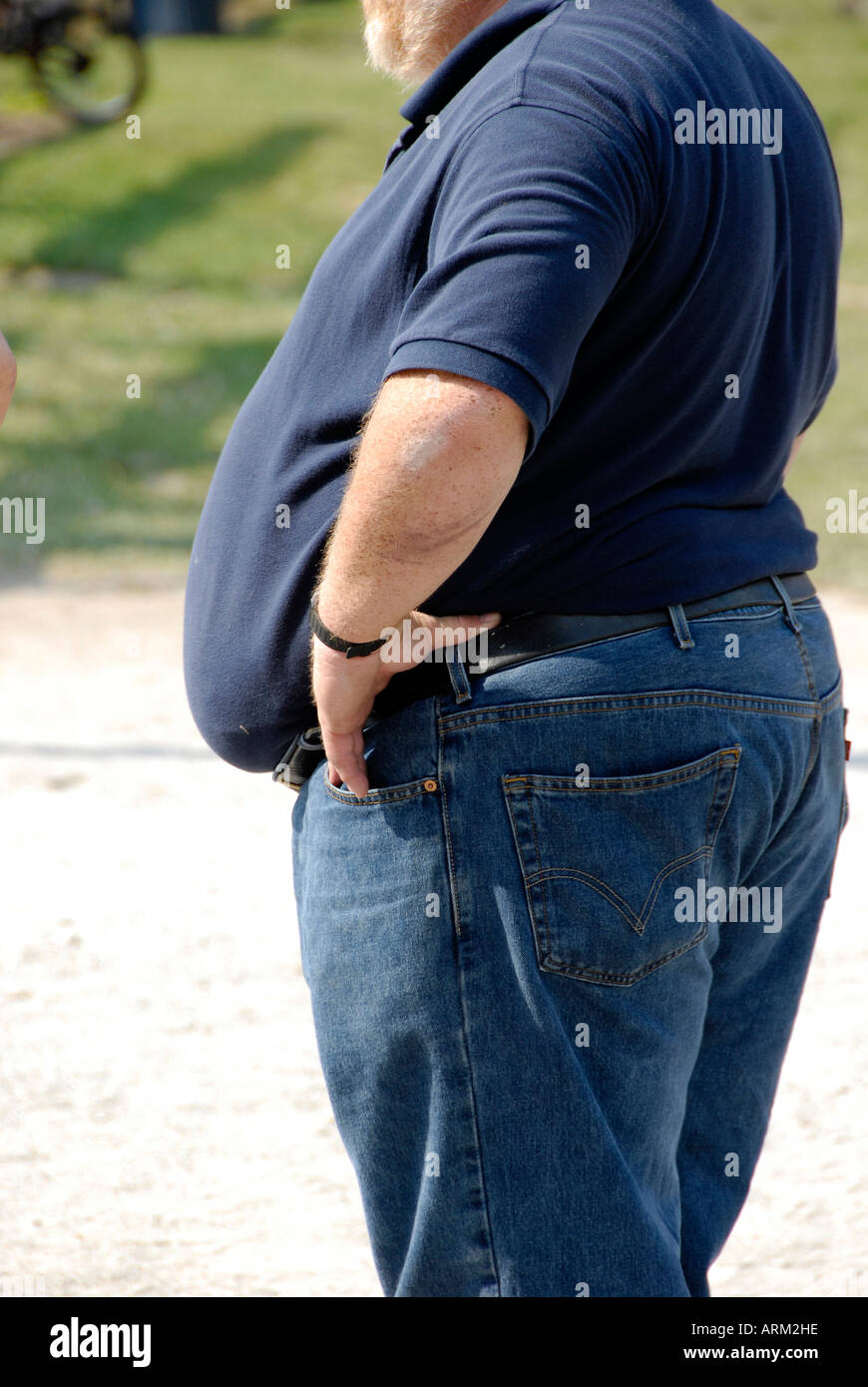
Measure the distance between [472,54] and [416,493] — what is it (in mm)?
466

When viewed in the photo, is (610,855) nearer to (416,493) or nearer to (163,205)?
(416,493)

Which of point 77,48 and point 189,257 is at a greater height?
point 77,48

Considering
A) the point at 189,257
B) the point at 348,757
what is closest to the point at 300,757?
the point at 348,757

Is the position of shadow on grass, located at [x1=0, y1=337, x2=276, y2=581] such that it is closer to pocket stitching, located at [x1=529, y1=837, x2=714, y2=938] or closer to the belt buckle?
the belt buckle

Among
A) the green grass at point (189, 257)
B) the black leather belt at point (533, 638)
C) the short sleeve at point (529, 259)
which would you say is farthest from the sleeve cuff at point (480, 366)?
the green grass at point (189, 257)

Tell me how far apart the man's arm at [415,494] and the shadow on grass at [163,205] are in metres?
11.4

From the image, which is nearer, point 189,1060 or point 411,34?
point 411,34

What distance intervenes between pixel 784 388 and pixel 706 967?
0.64 meters

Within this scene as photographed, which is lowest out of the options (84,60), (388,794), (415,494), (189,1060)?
(189,1060)

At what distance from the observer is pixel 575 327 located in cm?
116

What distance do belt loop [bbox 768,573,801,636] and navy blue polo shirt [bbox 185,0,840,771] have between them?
20 millimetres

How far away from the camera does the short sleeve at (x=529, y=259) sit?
44.5 inches
